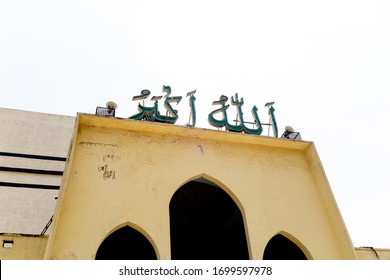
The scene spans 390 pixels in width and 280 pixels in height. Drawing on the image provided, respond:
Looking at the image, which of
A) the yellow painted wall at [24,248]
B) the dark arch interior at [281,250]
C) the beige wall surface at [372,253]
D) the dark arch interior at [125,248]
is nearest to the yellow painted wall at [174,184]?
the yellow painted wall at [24,248]

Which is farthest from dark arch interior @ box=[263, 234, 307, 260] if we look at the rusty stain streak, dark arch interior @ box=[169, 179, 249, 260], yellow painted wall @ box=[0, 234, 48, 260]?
yellow painted wall @ box=[0, 234, 48, 260]

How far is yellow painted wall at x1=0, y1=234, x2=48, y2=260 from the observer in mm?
5953

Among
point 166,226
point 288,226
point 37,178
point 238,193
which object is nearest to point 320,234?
point 288,226

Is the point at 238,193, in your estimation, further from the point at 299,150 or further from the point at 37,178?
the point at 37,178

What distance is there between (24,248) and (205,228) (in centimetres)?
673

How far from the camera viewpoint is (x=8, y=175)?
36.3 feet

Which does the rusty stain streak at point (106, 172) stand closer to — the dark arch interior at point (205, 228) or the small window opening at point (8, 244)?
the small window opening at point (8, 244)

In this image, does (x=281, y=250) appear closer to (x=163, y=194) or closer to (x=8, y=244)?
(x=163, y=194)

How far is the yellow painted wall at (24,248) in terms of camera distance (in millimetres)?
5953

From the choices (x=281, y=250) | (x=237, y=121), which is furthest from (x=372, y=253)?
(x=237, y=121)

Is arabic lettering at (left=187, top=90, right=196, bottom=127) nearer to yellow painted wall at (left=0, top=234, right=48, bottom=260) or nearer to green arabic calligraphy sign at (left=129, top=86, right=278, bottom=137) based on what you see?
green arabic calligraphy sign at (left=129, top=86, right=278, bottom=137)

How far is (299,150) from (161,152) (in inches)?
152

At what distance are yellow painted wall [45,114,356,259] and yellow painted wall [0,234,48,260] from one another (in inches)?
11.1

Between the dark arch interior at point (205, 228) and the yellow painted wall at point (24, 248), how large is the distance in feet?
15.9
